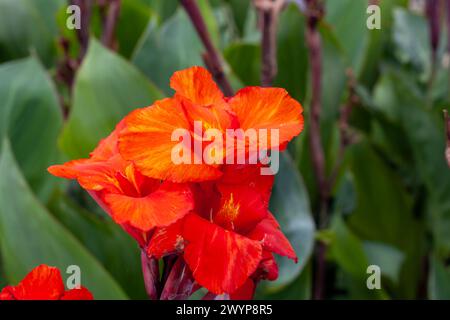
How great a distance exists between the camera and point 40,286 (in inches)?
12.6

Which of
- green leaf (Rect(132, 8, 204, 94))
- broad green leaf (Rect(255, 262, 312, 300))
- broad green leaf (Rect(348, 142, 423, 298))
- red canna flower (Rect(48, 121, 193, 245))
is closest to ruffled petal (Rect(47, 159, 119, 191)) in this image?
red canna flower (Rect(48, 121, 193, 245))

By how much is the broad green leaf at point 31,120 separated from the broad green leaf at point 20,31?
0.17 m

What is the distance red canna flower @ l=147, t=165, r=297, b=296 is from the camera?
0.29 meters

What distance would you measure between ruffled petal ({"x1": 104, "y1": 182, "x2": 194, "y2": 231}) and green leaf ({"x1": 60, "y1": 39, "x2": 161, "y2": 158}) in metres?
0.44

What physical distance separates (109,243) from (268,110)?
42cm

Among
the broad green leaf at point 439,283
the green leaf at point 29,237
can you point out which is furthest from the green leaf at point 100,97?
the broad green leaf at point 439,283

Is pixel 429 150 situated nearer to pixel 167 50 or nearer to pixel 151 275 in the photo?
pixel 167 50

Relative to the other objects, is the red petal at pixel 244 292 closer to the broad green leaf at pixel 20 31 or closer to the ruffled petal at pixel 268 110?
the ruffled petal at pixel 268 110

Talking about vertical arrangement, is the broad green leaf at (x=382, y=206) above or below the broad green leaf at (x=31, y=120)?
below

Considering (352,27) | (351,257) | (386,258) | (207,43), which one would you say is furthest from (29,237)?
(352,27)

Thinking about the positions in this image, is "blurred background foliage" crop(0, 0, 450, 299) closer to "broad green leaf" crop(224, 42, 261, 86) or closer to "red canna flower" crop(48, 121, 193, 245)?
"broad green leaf" crop(224, 42, 261, 86)

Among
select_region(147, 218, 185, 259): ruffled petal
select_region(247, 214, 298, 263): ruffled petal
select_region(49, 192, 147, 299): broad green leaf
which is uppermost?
select_region(147, 218, 185, 259): ruffled petal

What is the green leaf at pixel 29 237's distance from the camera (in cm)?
60

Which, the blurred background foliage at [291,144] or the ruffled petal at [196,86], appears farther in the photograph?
the blurred background foliage at [291,144]
